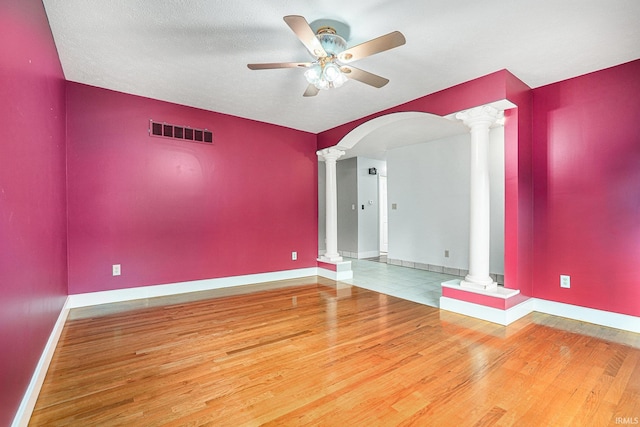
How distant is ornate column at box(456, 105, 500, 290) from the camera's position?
313cm

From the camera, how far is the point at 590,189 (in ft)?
9.66

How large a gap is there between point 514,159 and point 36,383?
4139 millimetres

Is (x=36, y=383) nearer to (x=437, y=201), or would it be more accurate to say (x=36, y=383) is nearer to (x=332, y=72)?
(x=332, y=72)

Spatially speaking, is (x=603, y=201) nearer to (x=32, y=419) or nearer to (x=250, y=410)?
(x=250, y=410)

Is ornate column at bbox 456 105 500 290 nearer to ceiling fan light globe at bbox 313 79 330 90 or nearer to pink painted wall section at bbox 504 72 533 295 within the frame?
pink painted wall section at bbox 504 72 533 295

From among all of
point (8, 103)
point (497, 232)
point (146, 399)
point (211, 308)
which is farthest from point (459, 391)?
point (497, 232)

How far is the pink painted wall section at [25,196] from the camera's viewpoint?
132 centimetres

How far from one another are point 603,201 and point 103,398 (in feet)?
14.2

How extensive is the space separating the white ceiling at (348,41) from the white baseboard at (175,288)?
2.39 m

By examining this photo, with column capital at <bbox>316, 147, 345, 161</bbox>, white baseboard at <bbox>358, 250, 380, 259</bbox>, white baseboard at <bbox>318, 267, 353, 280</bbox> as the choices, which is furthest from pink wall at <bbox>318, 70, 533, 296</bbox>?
white baseboard at <bbox>358, 250, 380, 259</bbox>

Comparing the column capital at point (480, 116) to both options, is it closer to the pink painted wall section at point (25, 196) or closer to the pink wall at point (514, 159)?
the pink wall at point (514, 159)

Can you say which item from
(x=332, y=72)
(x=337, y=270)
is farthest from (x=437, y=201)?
(x=332, y=72)

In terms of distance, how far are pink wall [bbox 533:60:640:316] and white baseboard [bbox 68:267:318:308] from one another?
341 cm

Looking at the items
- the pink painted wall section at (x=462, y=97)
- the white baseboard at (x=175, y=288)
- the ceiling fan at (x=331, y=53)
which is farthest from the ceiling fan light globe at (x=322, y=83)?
the white baseboard at (x=175, y=288)
